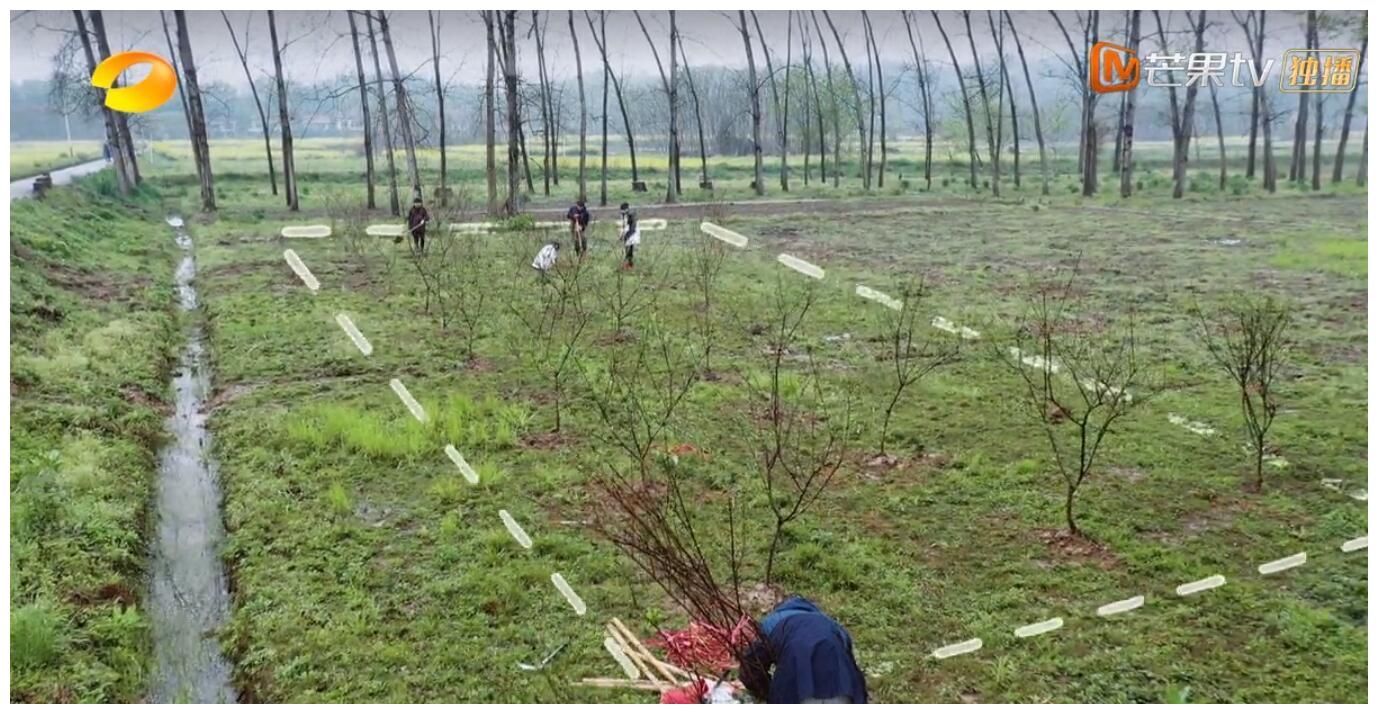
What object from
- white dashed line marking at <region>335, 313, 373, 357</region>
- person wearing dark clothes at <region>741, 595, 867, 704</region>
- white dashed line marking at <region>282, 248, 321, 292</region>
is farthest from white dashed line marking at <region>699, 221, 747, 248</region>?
person wearing dark clothes at <region>741, 595, 867, 704</region>

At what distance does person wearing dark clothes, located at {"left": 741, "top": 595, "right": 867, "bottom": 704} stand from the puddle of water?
7.32 feet

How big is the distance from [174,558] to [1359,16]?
8.71 meters

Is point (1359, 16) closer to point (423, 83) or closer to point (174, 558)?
point (174, 558)

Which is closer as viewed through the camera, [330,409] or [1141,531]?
[1141,531]

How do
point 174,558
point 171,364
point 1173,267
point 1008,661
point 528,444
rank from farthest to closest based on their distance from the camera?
point 1173,267 → point 171,364 → point 528,444 → point 174,558 → point 1008,661

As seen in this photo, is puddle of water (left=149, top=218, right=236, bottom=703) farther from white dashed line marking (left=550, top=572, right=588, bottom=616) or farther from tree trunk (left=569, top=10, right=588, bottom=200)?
tree trunk (left=569, top=10, right=588, bottom=200)

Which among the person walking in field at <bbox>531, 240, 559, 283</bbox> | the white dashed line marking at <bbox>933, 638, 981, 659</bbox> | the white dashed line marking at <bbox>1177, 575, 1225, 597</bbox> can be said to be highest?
the person walking in field at <bbox>531, 240, 559, 283</bbox>

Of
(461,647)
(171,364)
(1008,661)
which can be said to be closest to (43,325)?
(171,364)

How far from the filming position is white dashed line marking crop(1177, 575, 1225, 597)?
4.32m

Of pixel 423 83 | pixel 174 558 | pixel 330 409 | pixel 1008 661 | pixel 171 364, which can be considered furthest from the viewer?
pixel 423 83

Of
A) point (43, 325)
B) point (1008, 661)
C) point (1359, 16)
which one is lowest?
point (1008, 661)

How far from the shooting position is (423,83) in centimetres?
2294

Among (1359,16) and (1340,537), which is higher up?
(1359,16)

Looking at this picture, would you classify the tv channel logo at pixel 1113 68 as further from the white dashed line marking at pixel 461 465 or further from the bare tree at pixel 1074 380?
the white dashed line marking at pixel 461 465
